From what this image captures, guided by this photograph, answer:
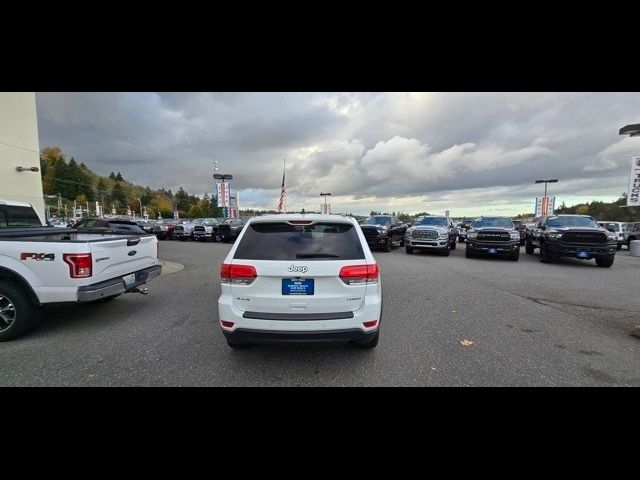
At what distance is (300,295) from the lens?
9.64 feet

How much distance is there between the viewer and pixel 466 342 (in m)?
3.90

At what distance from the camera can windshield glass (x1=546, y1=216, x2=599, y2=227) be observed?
10.9m

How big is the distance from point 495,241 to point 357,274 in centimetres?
1077

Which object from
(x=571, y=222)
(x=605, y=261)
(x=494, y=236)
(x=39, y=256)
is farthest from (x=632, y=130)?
(x=39, y=256)

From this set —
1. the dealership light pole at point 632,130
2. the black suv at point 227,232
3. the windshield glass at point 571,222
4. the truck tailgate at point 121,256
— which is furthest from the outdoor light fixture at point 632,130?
the black suv at point 227,232

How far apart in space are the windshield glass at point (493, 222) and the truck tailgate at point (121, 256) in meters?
12.6

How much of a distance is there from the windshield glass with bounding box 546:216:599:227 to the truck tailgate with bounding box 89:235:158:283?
13.9 meters

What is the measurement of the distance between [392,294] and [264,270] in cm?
414

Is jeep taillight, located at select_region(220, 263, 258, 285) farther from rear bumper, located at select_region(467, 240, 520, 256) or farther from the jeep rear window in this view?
rear bumper, located at select_region(467, 240, 520, 256)

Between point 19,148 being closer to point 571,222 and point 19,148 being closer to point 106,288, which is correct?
point 106,288
